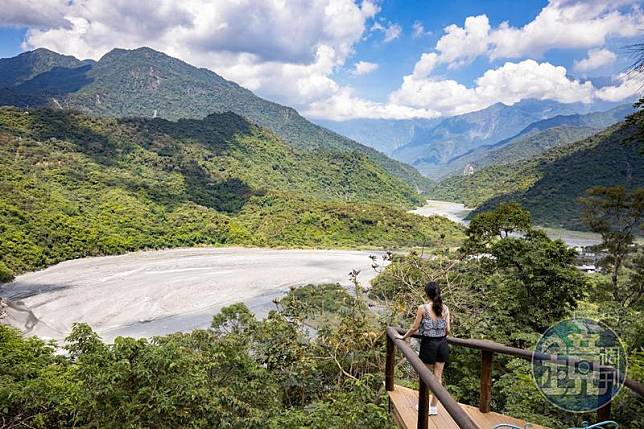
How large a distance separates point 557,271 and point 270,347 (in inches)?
283

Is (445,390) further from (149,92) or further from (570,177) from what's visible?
(149,92)

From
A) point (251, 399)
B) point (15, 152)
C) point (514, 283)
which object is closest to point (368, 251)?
point (514, 283)

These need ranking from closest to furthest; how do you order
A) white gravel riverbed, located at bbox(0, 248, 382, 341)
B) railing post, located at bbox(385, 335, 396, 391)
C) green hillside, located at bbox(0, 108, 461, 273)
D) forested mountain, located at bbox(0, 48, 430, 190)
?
railing post, located at bbox(385, 335, 396, 391) → white gravel riverbed, located at bbox(0, 248, 382, 341) → green hillside, located at bbox(0, 108, 461, 273) → forested mountain, located at bbox(0, 48, 430, 190)

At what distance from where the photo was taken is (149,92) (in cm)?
15988

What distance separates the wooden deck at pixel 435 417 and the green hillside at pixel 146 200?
38500mm

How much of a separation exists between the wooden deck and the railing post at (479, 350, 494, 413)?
0.08 m

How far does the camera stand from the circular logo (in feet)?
6.90

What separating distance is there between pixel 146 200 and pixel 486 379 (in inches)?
2176

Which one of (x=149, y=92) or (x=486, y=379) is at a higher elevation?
(x=149, y=92)

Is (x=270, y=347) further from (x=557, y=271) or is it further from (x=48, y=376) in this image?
(x=557, y=271)

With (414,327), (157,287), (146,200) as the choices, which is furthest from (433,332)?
(146,200)

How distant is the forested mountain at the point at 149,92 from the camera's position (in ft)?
476

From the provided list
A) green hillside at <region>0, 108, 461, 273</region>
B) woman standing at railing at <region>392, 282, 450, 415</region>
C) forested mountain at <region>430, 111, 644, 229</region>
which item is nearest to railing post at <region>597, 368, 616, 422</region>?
woman standing at railing at <region>392, 282, 450, 415</region>

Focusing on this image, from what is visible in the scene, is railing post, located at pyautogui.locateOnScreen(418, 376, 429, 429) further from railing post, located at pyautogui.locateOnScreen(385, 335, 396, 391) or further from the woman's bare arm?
railing post, located at pyautogui.locateOnScreen(385, 335, 396, 391)
